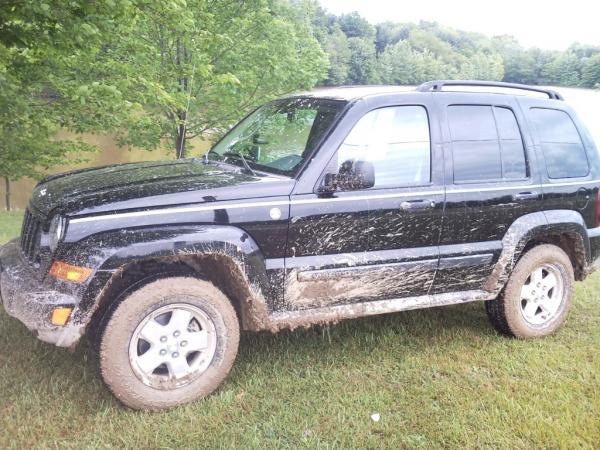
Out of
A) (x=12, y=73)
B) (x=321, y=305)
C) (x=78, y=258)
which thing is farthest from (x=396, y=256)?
(x=12, y=73)

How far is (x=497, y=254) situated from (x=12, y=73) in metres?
5.93

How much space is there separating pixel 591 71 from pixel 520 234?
37806 millimetres

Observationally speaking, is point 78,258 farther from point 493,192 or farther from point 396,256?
point 493,192

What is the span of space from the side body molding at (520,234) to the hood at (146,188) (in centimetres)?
182

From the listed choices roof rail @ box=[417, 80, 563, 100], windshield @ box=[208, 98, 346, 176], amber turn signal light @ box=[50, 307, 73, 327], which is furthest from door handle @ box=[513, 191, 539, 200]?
amber turn signal light @ box=[50, 307, 73, 327]

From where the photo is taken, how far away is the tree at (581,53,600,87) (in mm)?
35562

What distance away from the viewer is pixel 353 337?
4.36m

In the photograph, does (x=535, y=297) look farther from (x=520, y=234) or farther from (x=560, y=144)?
(x=560, y=144)

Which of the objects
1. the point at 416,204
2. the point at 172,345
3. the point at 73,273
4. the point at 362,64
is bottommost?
the point at 172,345

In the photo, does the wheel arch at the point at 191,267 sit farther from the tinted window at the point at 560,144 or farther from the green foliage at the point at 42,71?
the tinted window at the point at 560,144

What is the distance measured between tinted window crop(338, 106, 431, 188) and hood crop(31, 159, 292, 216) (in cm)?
59

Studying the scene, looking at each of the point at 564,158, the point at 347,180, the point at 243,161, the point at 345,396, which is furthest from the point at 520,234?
the point at 243,161

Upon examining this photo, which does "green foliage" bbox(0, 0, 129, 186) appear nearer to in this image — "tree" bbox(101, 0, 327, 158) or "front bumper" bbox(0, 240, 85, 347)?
"tree" bbox(101, 0, 327, 158)

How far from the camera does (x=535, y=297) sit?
446cm
